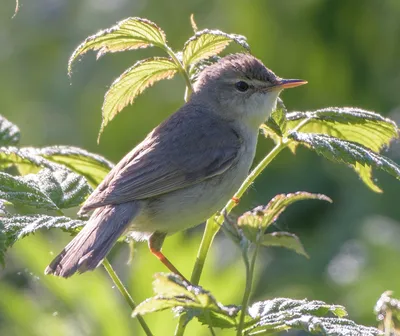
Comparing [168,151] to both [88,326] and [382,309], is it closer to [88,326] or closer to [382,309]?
[88,326]

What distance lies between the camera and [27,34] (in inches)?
247

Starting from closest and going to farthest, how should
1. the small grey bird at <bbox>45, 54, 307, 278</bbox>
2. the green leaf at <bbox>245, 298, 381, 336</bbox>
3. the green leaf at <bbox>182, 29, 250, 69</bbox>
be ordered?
the green leaf at <bbox>245, 298, 381, 336</bbox> → the green leaf at <bbox>182, 29, 250, 69</bbox> → the small grey bird at <bbox>45, 54, 307, 278</bbox>

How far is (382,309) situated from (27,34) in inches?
200

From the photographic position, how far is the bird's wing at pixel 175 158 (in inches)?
114

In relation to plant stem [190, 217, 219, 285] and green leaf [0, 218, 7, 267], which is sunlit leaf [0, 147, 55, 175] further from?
plant stem [190, 217, 219, 285]

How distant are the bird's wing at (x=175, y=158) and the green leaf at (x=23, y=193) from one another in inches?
21.7

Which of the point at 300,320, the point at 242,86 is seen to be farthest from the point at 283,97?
the point at 300,320

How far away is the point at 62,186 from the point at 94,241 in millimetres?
233

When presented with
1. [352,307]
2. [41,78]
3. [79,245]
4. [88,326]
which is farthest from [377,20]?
[79,245]

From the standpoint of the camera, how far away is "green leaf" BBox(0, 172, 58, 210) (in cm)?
205

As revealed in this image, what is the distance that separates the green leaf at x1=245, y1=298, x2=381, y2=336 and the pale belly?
0.87 metres

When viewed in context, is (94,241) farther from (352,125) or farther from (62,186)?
(352,125)

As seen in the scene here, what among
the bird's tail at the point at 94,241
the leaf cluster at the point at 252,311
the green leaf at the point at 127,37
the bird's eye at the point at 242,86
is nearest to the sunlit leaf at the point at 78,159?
the bird's tail at the point at 94,241

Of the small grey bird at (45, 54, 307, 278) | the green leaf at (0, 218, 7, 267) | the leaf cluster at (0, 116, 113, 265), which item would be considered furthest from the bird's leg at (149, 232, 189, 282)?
the green leaf at (0, 218, 7, 267)
